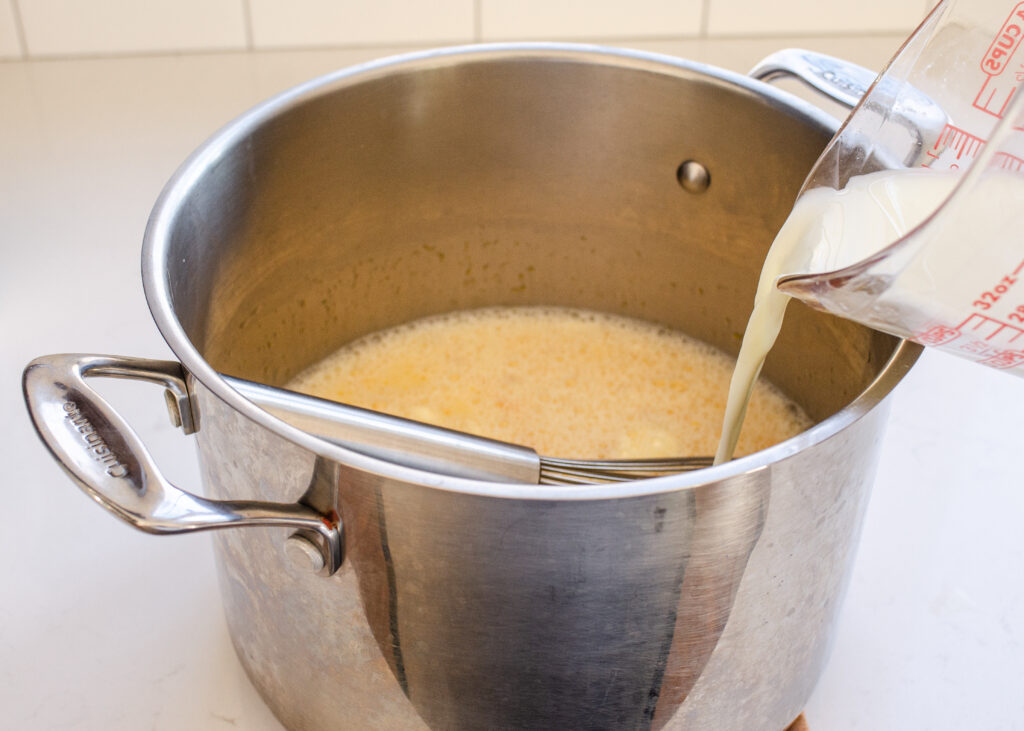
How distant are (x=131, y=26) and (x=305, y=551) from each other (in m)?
0.90

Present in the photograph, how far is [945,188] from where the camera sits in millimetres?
540

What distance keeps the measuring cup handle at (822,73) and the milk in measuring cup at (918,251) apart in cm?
12

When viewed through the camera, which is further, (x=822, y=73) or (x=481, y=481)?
(x=822, y=73)

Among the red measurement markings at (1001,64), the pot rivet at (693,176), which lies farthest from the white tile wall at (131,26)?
the red measurement markings at (1001,64)

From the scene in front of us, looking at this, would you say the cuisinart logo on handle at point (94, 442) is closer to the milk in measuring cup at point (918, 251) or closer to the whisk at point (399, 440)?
the whisk at point (399, 440)

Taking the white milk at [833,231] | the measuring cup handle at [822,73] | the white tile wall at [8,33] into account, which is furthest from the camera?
the white tile wall at [8,33]

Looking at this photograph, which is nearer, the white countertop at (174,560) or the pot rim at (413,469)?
the pot rim at (413,469)

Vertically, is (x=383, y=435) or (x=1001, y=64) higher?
(x=1001, y=64)

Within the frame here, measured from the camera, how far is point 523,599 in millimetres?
458

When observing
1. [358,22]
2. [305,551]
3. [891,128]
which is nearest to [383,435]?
[305,551]

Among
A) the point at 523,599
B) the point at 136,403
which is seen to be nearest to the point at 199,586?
the point at 136,403

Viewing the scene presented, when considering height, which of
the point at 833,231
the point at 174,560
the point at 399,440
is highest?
the point at 833,231

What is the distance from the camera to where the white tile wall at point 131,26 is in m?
1.16

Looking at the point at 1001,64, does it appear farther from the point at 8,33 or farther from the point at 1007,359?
the point at 8,33
